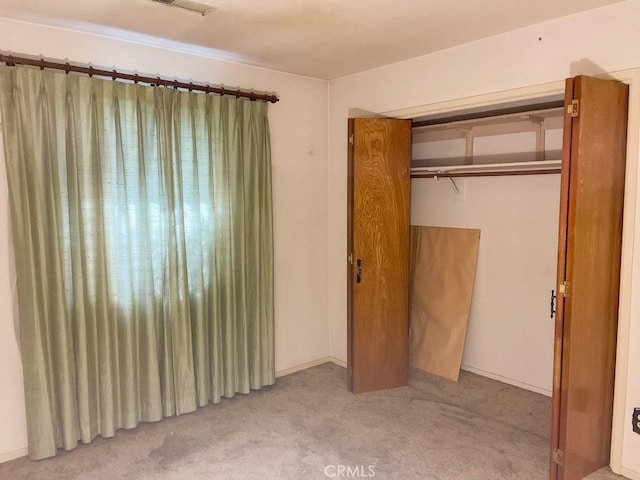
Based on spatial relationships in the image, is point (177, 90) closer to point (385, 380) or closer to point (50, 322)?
point (50, 322)

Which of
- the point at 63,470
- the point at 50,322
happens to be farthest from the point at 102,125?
the point at 63,470

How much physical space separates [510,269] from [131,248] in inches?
110

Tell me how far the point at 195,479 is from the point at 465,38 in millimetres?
3031

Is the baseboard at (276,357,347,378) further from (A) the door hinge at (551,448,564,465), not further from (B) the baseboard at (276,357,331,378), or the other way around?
(A) the door hinge at (551,448,564,465)

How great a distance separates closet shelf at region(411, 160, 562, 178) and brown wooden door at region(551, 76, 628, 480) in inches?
29.8

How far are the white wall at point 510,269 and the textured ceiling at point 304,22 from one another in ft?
4.04

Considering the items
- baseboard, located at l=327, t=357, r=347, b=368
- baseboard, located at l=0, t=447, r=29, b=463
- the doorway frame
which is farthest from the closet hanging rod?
baseboard, located at l=0, t=447, r=29, b=463

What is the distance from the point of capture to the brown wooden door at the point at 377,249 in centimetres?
349

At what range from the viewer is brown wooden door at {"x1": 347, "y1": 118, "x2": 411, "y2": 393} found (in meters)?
3.49

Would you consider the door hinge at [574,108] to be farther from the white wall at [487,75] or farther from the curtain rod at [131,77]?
the curtain rod at [131,77]

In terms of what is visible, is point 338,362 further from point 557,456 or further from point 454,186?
point 557,456

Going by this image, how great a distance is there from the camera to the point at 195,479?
8.41 feet

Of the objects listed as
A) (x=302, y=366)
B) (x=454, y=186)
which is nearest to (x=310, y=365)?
(x=302, y=366)

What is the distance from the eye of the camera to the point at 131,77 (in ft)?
9.53
